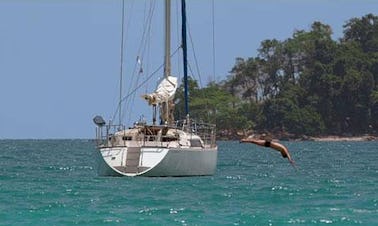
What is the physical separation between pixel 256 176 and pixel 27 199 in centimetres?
1731

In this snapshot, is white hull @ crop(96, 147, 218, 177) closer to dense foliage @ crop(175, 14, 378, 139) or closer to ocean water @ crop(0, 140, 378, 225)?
ocean water @ crop(0, 140, 378, 225)

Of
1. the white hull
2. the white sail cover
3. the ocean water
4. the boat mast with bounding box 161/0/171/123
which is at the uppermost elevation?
the boat mast with bounding box 161/0/171/123

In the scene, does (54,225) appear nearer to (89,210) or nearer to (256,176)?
(89,210)

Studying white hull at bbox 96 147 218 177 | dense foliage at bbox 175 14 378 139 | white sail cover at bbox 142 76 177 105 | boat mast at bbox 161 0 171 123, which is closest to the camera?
white hull at bbox 96 147 218 177

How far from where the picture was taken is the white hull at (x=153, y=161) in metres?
47.6

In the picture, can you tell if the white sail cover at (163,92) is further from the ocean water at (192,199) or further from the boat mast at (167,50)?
the ocean water at (192,199)

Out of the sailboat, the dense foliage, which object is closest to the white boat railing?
the sailboat

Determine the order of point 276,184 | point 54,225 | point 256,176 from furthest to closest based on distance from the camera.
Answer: point 256,176 → point 276,184 → point 54,225

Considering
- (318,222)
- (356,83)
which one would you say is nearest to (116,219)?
(318,222)

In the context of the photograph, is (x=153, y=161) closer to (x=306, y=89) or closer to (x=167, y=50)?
(x=167, y=50)

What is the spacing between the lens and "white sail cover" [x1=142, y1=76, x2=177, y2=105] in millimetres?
52125

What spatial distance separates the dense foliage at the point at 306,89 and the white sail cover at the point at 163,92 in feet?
331

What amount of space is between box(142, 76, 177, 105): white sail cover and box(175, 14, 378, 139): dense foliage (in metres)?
101

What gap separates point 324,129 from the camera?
16025 centimetres
